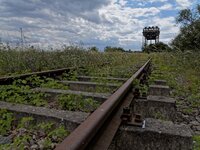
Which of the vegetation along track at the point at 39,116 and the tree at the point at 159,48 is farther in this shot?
the tree at the point at 159,48

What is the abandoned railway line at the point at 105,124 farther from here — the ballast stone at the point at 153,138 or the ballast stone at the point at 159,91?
the ballast stone at the point at 159,91

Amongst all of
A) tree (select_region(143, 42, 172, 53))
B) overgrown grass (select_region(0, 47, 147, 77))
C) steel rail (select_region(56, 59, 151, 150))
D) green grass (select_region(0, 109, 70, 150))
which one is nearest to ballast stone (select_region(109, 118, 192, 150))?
steel rail (select_region(56, 59, 151, 150))

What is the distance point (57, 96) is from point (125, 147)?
1.37 m

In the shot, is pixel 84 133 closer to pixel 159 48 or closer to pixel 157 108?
pixel 157 108

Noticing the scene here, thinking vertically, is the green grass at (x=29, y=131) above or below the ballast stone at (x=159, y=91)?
below

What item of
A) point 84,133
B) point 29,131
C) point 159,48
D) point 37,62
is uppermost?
point 159,48

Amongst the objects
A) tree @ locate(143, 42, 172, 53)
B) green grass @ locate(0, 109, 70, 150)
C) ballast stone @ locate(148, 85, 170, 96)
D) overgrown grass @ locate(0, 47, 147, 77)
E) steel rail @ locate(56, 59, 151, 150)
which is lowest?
green grass @ locate(0, 109, 70, 150)

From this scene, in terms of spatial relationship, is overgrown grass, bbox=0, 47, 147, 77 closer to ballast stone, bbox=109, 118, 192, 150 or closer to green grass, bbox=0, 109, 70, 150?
green grass, bbox=0, 109, 70, 150

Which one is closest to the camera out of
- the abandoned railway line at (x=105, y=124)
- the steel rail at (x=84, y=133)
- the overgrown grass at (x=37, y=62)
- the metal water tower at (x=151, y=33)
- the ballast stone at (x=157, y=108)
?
the steel rail at (x=84, y=133)

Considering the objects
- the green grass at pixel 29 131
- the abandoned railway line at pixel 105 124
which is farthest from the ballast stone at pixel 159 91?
the green grass at pixel 29 131

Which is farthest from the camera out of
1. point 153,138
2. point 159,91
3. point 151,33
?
point 151,33

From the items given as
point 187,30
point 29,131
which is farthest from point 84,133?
point 187,30

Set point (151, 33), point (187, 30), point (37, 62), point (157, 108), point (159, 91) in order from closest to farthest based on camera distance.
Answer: point (157, 108) < point (159, 91) < point (37, 62) < point (187, 30) < point (151, 33)

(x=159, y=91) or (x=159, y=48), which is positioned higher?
(x=159, y=48)
